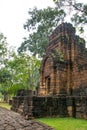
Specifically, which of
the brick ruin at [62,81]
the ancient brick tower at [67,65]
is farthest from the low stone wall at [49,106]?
the ancient brick tower at [67,65]

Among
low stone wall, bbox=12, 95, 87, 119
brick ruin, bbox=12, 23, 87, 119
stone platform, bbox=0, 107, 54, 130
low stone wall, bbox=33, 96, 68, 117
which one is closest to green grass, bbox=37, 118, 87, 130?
stone platform, bbox=0, 107, 54, 130

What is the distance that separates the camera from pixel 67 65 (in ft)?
58.5

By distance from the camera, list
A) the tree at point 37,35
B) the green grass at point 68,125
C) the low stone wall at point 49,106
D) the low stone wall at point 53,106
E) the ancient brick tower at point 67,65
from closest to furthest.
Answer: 1. the green grass at point 68,125
2. the low stone wall at point 53,106
3. the low stone wall at point 49,106
4. the ancient brick tower at point 67,65
5. the tree at point 37,35

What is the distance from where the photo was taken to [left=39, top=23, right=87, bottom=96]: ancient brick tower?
1658cm

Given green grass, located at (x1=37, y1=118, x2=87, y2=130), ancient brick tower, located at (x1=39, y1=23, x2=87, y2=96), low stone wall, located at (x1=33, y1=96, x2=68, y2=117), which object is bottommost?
green grass, located at (x1=37, y1=118, x2=87, y2=130)

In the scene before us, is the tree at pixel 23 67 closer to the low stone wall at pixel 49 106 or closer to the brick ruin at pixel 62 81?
the brick ruin at pixel 62 81

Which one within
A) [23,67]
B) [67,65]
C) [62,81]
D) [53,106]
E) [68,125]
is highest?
[23,67]

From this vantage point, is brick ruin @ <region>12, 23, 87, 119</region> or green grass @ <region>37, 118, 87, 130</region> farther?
brick ruin @ <region>12, 23, 87, 119</region>

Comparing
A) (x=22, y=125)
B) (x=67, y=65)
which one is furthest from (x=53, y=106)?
(x=22, y=125)

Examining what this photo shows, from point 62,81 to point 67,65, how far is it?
142 cm

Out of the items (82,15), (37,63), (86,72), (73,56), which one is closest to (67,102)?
(86,72)

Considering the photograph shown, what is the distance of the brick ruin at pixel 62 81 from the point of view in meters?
14.2

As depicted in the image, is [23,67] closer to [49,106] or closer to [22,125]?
[49,106]

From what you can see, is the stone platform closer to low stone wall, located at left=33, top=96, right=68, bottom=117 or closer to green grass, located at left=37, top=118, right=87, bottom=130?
green grass, located at left=37, top=118, right=87, bottom=130
